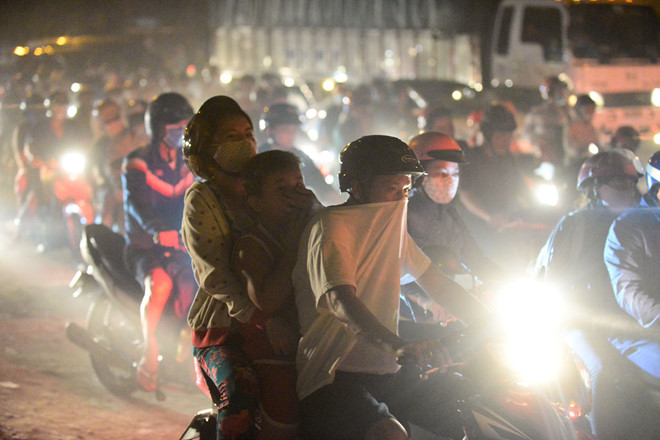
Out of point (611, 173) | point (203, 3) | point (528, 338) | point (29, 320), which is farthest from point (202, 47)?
point (528, 338)

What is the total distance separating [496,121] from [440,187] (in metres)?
3.00

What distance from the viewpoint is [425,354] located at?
277 centimetres

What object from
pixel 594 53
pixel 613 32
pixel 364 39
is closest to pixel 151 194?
pixel 594 53

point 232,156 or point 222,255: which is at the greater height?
point 232,156

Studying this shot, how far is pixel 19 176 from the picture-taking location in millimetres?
12617

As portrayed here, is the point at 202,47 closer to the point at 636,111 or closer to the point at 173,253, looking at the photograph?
the point at 636,111

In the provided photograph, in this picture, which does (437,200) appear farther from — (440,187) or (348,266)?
(348,266)

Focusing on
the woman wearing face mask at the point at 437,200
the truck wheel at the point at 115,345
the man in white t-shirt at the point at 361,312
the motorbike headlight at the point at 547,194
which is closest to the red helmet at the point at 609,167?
the woman wearing face mask at the point at 437,200

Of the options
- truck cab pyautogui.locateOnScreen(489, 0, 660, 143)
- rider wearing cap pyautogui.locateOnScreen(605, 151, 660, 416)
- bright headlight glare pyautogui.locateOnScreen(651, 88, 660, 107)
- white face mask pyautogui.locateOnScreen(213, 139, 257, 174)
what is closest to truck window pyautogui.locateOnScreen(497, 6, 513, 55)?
truck cab pyautogui.locateOnScreen(489, 0, 660, 143)

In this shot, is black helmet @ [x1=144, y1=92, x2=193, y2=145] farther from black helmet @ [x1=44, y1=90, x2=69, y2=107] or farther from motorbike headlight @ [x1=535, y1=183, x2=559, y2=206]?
black helmet @ [x1=44, y1=90, x2=69, y2=107]

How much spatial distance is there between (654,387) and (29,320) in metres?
6.42

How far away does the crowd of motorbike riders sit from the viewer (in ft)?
10.1

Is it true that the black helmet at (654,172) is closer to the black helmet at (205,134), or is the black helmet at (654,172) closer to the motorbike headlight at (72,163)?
the black helmet at (205,134)

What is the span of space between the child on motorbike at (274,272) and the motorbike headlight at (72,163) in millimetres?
9133
